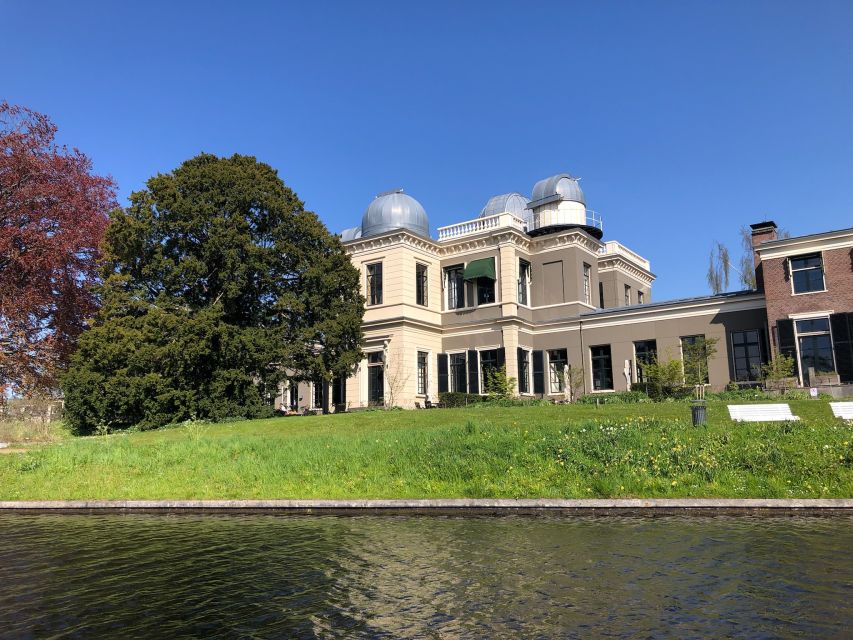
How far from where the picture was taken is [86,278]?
31344 millimetres

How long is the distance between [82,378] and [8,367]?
2.85 meters

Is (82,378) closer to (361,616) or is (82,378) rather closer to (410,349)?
(410,349)

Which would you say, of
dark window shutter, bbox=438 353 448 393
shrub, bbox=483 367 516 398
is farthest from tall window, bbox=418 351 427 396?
shrub, bbox=483 367 516 398

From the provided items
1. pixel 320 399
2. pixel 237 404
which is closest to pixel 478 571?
pixel 237 404

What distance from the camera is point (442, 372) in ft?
127

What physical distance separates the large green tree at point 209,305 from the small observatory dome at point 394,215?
8.18 metres

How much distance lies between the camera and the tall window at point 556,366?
37875 millimetres

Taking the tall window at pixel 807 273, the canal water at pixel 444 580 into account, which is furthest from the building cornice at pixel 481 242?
the canal water at pixel 444 580

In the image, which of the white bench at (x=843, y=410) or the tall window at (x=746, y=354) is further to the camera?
the tall window at (x=746, y=354)

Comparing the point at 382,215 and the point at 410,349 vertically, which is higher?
the point at 382,215

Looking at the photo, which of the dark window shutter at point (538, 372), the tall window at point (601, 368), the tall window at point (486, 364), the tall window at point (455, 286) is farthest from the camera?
the tall window at point (455, 286)

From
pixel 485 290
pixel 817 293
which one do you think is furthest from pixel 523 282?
pixel 817 293

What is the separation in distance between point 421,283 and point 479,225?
513 centimetres

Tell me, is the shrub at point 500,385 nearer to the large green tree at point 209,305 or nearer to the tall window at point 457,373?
the tall window at point 457,373
